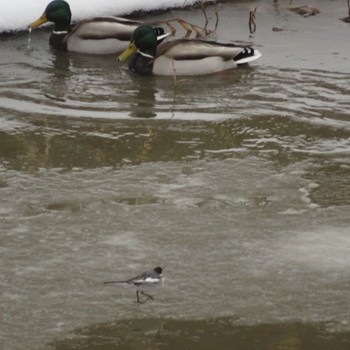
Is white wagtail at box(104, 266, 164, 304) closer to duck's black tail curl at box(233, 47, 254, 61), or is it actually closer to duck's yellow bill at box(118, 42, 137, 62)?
duck's black tail curl at box(233, 47, 254, 61)

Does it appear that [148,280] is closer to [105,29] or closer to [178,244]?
[178,244]

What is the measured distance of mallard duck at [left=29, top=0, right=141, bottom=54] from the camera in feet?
43.4

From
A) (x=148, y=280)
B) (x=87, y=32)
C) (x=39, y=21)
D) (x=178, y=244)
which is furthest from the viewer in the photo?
(x=39, y=21)

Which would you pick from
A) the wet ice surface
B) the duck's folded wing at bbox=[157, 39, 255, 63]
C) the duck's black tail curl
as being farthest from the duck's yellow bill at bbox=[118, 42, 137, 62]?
the wet ice surface

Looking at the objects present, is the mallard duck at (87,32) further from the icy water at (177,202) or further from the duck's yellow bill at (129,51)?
the duck's yellow bill at (129,51)

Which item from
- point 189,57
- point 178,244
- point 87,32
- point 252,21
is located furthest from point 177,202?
point 252,21

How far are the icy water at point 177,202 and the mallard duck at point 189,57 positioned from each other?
19 cm

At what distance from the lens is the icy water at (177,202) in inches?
258

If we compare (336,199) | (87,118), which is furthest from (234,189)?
(87,118)

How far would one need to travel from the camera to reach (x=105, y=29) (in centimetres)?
1330

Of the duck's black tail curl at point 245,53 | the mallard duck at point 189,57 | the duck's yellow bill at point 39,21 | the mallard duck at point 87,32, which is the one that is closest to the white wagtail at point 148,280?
the mallard duck at point 189,57

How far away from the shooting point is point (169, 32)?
13945 millimetres

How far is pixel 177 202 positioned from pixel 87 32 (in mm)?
5363

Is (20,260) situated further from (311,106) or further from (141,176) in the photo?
(311,106)
